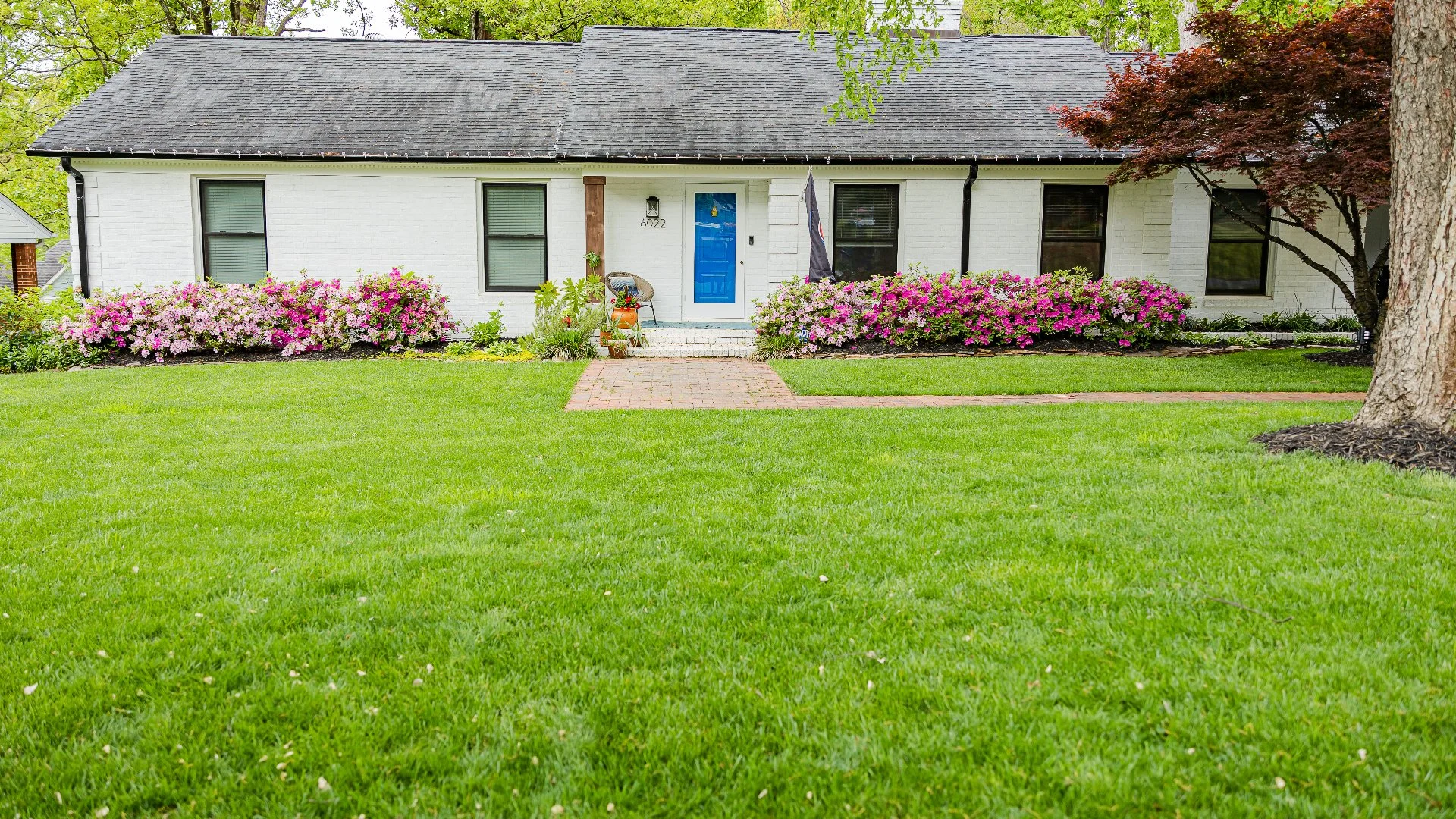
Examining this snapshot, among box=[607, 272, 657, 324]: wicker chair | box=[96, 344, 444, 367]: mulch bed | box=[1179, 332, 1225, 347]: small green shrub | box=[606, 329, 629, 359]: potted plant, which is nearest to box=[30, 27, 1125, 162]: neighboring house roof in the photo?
box=[607, 272, 657, 324]: wicker chair

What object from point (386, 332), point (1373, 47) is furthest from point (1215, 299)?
point (386, 332)

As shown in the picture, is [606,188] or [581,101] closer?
[606,188]

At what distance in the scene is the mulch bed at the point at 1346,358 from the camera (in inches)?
430

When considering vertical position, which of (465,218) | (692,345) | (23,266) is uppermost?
(465,218)

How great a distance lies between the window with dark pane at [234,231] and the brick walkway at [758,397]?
6.54 metres

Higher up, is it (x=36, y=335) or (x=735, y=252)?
(x=735, y=252)

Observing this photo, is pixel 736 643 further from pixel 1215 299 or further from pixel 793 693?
pixel 1215 299

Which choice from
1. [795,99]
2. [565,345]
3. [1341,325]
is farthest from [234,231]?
[1341,325]

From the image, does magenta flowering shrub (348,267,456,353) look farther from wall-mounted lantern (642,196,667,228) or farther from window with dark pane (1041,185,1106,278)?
window with dark pane (1041,185,1106,278)

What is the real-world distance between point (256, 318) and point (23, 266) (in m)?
9.35

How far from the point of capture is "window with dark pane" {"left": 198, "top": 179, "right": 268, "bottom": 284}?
44.7 feet

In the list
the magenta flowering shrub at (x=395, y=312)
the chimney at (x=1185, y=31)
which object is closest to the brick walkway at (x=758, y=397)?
the magenta flowering shrub at (x=395, y=312)

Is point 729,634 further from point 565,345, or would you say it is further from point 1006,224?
point 1006,224

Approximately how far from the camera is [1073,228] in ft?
46.4
